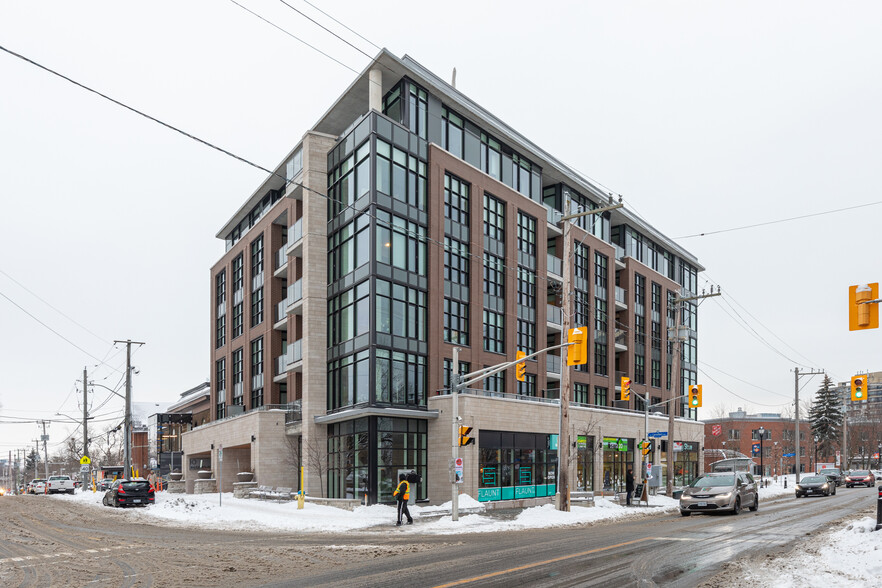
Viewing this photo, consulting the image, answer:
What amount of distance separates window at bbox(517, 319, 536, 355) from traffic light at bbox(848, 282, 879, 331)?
2652cm

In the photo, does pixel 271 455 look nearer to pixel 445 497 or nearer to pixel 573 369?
pixel 445 497

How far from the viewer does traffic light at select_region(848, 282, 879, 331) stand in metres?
16.5

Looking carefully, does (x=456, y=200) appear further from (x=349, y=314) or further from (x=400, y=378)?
(x=400, y=378)

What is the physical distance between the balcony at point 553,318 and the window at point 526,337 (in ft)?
7.18

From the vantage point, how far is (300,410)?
40.3 m

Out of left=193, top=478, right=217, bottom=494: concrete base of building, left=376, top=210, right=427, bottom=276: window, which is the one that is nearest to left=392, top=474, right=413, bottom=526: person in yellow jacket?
left=376, top=210, right=427, bottom=276: window

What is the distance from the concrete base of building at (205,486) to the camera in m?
47.3

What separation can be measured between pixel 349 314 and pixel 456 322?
5.72 m

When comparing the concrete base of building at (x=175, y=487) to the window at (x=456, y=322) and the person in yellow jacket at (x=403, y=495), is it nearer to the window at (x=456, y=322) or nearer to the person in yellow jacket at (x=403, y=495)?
the window at (x=456, y=322)

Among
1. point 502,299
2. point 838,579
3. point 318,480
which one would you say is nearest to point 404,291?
point 502,299

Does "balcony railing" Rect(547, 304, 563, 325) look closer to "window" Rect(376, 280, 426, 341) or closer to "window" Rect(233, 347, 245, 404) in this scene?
"window" Rect(376, 280, 426, 341)

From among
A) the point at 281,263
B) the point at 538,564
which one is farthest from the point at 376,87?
the point at 538,564

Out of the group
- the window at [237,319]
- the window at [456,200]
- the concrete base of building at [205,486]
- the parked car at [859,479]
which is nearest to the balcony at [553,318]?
the window at [456,200]

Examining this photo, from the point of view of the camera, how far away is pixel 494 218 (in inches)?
1642
